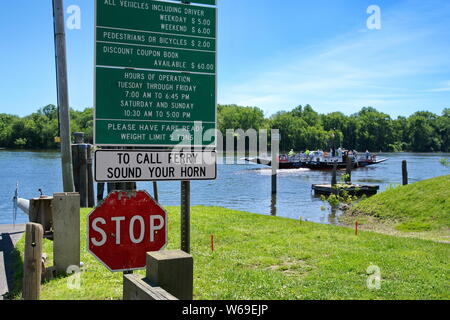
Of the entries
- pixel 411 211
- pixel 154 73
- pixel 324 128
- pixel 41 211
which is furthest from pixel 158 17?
pixel 324 128

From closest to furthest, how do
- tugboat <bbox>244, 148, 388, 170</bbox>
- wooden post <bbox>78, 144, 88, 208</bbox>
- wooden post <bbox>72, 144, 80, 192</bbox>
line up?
wooden post <bbox>78, 144, 88, 208</bbox> → wooden post <bbox>72, 144, 80, 192</bbox> → tugboat <bbox>244, 148, 388, 170</bbox>

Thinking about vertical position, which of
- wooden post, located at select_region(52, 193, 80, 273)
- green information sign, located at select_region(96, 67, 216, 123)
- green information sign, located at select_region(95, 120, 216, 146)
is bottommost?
wooden post, located at select_region(52, 193, 80, 273)

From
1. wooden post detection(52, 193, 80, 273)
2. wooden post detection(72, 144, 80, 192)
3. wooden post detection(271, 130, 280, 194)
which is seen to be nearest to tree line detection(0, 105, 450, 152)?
wooden post detection(271, 130, 280, 194)

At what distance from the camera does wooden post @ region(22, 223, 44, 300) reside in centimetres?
434

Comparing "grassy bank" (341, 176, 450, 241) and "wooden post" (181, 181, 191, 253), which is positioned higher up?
"wooden post" (181, 181, 191, 253)

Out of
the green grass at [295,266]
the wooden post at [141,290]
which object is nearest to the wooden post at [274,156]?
the green grass at [295,266]

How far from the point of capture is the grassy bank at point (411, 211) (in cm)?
1565

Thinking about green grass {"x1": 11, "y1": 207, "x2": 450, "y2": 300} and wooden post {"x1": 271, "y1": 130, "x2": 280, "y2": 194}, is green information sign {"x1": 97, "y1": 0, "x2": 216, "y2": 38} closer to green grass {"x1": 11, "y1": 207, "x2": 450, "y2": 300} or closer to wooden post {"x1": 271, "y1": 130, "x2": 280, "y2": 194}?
green grass {"x1": 11, "y1": 207, "x2": 450, "y2": 300}

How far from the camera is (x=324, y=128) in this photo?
585 ft

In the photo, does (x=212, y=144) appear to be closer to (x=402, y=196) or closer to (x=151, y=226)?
(x=151, y=226)

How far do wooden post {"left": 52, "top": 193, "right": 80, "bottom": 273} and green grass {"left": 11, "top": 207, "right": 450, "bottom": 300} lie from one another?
36cm
